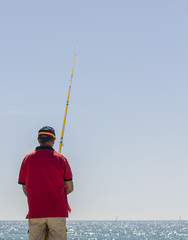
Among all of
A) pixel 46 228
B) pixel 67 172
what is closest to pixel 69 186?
pixel 67 172

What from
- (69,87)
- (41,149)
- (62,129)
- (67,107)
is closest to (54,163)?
(41,149)

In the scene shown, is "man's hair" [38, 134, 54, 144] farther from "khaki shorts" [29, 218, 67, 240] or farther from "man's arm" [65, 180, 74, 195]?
"khaki shorts" [29, 218, 67, 240]

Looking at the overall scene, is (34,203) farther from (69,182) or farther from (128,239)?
(128,239)

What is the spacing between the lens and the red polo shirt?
222 inches

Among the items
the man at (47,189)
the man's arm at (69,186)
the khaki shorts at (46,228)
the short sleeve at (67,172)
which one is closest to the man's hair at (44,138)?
the man at (47,189)

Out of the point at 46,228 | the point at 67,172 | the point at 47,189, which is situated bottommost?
the point at 46,228

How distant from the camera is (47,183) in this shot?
566cm

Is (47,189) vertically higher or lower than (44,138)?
lower

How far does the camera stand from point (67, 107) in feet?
25.5

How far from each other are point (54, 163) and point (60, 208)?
0.43m

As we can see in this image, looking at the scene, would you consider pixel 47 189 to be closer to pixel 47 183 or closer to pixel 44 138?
pixel 47 183

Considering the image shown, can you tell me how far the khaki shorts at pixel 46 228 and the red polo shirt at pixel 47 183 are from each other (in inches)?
2.1

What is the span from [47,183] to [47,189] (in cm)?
6

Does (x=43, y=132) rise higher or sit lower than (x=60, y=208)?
higher
